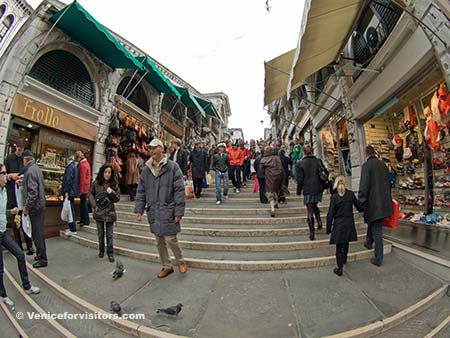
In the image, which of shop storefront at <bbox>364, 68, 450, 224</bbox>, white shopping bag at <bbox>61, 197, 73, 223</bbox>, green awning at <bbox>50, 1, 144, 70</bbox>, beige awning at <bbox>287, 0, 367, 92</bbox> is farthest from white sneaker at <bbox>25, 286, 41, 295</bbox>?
shop storefront at <bbox>364, 68, 450, 224</bbox>

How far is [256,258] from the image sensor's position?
3.66m

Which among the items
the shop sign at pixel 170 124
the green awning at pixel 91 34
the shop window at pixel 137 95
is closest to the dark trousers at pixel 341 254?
the green awning at pixel 91 34

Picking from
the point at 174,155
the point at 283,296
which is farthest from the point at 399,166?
the point at 174,155

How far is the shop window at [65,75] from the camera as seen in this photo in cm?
693

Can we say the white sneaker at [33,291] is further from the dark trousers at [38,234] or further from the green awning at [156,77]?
the green awning at [156,77]

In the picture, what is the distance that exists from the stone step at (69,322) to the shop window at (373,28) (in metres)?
8.42

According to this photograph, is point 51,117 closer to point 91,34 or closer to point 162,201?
point 91,34

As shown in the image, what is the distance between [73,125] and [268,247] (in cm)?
803

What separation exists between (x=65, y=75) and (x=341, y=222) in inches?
391

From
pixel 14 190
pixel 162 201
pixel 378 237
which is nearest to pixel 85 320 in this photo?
pixel 162 201

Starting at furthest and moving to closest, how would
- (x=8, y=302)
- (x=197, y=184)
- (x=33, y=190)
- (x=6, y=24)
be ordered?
(x=6, y=24)
(x=197, y=184)
(x=33, y=190)
(x=8, y=302)

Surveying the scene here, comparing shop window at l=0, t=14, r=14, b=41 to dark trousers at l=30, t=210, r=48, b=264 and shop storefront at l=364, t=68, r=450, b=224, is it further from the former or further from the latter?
shop storefront at l=364, t=68, r=450, b=224

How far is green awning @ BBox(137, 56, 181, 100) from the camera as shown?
916 cm

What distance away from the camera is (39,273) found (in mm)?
3537
